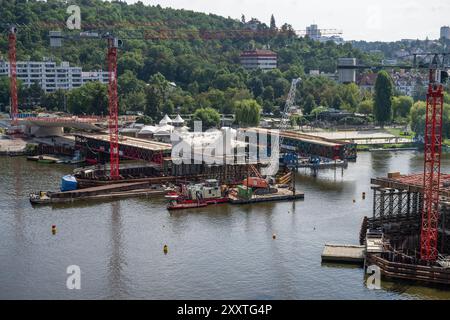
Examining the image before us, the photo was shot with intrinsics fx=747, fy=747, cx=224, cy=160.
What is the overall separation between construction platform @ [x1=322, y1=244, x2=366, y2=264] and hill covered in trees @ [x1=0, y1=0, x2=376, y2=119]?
1645 inches

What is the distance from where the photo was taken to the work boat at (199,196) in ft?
107

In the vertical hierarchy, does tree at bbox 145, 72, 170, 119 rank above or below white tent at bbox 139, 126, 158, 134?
above

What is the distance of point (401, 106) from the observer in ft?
220

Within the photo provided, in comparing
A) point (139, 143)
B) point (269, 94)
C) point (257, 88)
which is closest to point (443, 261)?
point (139, 143)

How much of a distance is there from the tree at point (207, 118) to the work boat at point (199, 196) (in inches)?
1098

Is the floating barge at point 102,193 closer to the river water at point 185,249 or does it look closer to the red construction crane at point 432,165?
the river water at point 185,249

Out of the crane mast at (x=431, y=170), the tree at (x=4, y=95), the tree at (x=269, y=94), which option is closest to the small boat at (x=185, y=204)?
the crane mast at (x=431, y=170)

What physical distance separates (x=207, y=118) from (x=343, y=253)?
38.6 metres

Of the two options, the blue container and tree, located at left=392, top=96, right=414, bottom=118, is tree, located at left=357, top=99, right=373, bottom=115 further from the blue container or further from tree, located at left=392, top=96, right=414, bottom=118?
the blue container

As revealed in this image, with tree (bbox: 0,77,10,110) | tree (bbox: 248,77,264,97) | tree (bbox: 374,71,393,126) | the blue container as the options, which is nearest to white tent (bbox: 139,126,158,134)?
the blue container

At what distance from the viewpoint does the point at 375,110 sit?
63656 mm

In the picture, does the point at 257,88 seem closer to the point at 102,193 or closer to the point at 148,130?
the point at 148,130

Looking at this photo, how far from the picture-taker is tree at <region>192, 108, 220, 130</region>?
6209cm

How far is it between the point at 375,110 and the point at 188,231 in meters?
38.6
